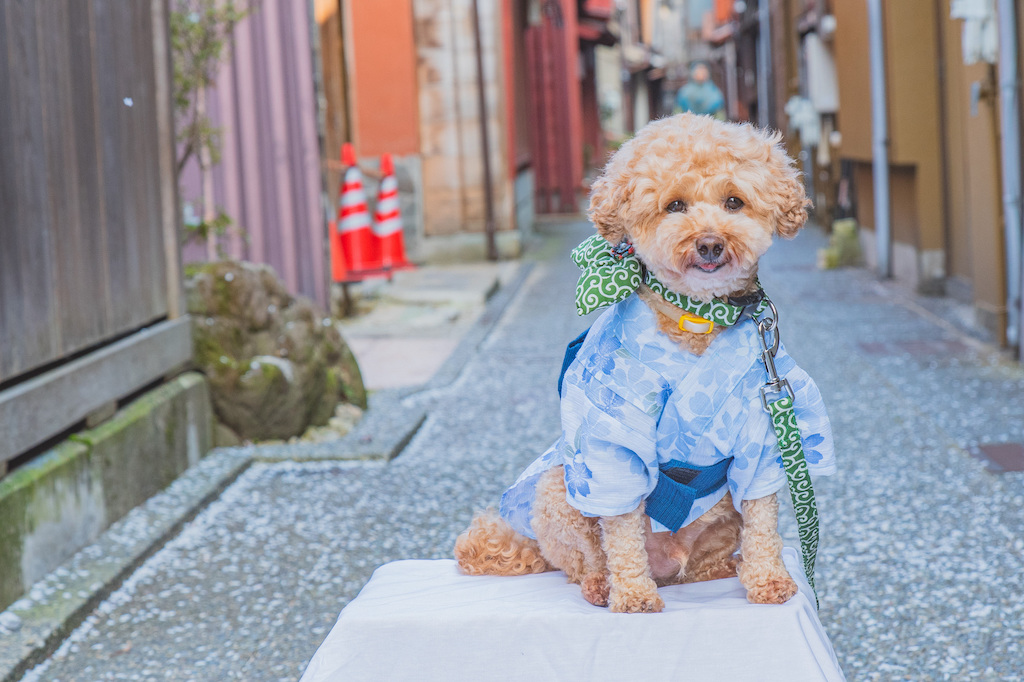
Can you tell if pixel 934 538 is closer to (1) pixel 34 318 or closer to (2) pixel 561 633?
(2) pixel 561 633

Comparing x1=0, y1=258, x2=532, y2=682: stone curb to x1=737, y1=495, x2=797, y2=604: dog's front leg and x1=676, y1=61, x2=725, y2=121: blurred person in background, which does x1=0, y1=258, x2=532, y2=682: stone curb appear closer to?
x1=737, y1=495, x2=797, y2=604: dog's front leg

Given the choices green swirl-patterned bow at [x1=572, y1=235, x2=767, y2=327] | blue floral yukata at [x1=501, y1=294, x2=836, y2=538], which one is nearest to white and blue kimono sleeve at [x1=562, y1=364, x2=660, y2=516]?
blue floral yukata at [x1=501, y1=294, x2=836, y2=538]

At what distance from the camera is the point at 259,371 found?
5.83 m

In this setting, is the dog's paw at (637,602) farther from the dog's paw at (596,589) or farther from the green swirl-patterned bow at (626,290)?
the green swirl-patterned bow at (626,290)

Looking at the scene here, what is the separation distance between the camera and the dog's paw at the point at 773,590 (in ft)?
7.59

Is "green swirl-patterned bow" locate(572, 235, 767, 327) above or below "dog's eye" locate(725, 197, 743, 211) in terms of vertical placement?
below

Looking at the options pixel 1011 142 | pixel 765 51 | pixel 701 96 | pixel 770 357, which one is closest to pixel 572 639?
pixel 770 357

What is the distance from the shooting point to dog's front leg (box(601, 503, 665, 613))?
231 centimetres

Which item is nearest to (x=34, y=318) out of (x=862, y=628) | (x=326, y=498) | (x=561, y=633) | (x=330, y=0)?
(x=326, y=498)

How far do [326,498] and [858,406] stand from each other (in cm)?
294

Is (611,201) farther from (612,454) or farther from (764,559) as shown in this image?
(764,559)

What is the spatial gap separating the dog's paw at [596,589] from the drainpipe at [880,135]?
369 inches

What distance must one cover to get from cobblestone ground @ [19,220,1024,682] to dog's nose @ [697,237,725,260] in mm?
1721

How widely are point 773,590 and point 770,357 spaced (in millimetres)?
448
